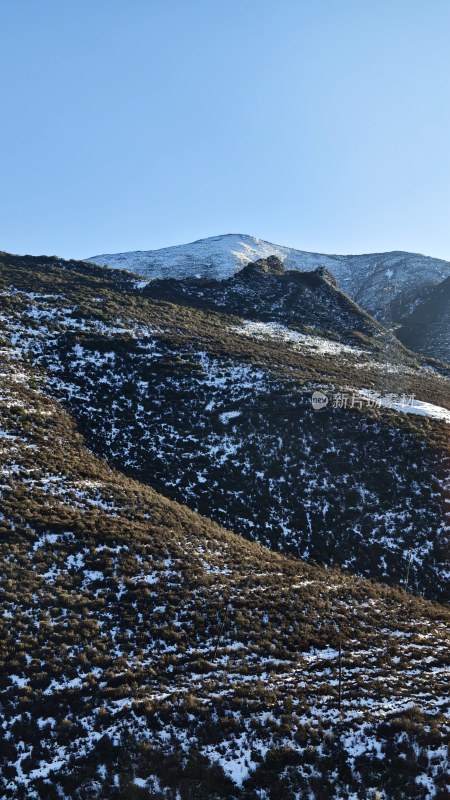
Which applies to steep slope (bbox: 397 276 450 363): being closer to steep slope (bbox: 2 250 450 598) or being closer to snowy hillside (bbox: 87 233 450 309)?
snowy hillside (bbox: 87 233 450 309)

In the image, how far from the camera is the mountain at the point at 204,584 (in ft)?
38.2

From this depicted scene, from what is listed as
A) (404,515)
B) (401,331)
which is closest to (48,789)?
(404,515)

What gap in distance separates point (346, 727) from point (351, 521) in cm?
1683

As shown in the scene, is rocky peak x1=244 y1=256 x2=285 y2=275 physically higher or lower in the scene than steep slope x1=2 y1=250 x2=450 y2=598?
higher

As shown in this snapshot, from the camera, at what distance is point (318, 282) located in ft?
282

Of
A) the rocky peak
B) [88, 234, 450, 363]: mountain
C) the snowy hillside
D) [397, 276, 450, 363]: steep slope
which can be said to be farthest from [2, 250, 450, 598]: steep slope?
the snowy hillside

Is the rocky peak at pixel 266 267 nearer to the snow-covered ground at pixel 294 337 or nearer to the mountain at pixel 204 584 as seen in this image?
the snow-covered ground at pixel 294 337

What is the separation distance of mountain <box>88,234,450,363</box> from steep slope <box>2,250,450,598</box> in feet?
163

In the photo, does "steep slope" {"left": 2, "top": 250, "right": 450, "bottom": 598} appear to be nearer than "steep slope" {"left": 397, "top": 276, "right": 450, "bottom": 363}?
Yes

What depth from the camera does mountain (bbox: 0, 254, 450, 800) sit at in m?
11.7

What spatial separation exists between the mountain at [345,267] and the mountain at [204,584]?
59.7 m

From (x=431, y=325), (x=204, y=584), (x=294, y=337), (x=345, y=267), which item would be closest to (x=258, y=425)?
(x=204, y=584)

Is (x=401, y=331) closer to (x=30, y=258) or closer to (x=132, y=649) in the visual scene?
(x=30, y=258)

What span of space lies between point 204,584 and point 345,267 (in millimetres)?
150120
